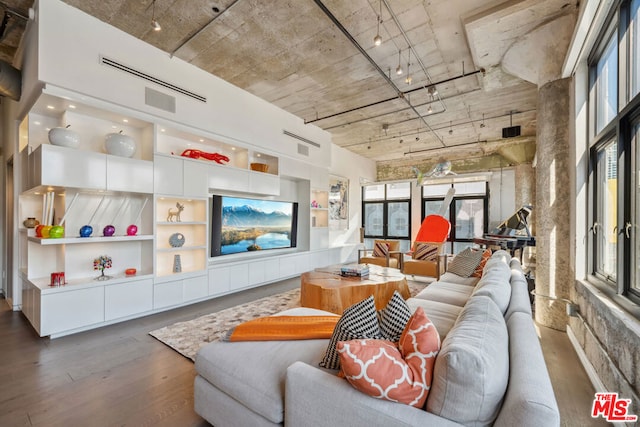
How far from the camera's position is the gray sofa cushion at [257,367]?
151 cm

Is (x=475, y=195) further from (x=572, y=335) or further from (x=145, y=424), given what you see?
(x=145, y=424)

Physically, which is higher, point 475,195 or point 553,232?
point 475,195

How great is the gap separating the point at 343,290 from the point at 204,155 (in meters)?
3.15

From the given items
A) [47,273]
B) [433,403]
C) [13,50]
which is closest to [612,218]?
[433,403]

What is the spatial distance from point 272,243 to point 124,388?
402 cm

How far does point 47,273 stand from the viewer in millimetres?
3822

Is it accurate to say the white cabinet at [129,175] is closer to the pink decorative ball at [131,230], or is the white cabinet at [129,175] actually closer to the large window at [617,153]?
the pink decorative ball at [131,230]

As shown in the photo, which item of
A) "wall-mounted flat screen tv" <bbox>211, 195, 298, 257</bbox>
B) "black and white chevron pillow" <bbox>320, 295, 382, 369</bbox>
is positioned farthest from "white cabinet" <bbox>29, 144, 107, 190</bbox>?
"black and white chevron pillow" <bbox>320, 295, 382, 369</bbox>

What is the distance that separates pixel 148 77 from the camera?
392cm

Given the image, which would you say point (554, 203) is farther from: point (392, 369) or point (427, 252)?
point (392, 369)

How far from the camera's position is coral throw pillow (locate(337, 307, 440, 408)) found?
3.75 ft

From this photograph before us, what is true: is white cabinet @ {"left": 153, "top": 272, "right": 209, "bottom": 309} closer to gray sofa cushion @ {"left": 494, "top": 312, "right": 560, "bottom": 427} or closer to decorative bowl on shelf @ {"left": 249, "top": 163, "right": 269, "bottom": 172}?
decorative bowl on shelf @ {"left": 249, "top": 163, "right": 269, "bottom": 172}

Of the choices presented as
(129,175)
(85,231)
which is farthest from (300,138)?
(85,231)

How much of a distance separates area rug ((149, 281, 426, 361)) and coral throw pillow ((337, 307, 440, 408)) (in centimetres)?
162
